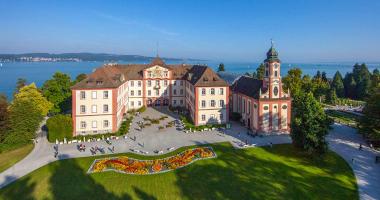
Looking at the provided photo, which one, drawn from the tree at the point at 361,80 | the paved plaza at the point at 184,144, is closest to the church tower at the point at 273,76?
the paved plaza at the point at 184,144

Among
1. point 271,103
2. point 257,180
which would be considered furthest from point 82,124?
point 271,103

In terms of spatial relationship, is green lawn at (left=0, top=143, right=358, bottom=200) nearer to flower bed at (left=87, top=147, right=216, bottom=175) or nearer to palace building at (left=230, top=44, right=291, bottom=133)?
flower bed at (left=87, top=147, right=216, bottom=175)

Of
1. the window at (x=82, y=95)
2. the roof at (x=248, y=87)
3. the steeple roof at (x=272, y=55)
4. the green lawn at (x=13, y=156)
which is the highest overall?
the steeple roof at (x=272, y=55)

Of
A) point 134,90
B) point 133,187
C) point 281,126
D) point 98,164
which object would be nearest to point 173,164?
point 133,187

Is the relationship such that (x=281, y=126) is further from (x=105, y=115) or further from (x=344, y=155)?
(x=105, y=115)

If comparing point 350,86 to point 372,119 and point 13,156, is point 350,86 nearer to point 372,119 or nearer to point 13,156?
point 372,119

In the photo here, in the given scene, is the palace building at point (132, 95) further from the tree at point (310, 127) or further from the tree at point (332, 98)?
the tree at point (332, 98)

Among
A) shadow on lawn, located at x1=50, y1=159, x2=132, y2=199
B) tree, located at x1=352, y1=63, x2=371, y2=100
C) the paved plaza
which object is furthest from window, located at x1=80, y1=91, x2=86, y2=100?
tree, located at x1=352, y1=63, x2=371, y2=100

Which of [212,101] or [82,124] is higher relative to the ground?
[212,101]
